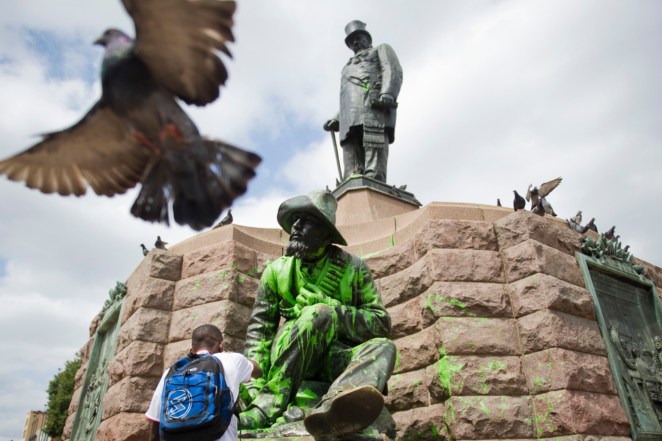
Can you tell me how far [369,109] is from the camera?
936cm

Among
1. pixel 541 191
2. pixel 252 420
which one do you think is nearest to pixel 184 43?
pixel 252 420

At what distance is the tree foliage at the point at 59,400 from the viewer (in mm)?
23766

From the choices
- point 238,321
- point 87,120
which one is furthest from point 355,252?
point 87,120

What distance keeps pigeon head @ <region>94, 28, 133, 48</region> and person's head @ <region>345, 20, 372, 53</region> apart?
31.3 feet

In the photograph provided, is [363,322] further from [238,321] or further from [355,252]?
[355,252]

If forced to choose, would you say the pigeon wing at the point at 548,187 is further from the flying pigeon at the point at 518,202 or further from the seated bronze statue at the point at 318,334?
the seated bronze statue at the point at 318,334

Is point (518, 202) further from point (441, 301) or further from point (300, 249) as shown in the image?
point (300, 249)

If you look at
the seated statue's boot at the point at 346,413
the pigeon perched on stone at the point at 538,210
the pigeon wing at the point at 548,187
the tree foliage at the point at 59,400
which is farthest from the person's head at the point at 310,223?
the tree foliage at the point at 59,400

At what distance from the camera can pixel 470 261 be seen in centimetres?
545

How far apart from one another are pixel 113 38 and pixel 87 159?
0.27 m

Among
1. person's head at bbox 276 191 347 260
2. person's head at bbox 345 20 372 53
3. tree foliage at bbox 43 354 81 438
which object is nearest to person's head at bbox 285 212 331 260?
person's head at bbox 276 191 347 260

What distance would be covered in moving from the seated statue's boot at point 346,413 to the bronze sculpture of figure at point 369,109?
6.01 m

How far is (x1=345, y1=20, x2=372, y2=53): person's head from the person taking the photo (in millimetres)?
10094

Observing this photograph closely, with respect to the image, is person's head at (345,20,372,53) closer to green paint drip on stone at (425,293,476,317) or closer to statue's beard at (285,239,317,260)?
green paint drip on stone at (425,293,476,317)
